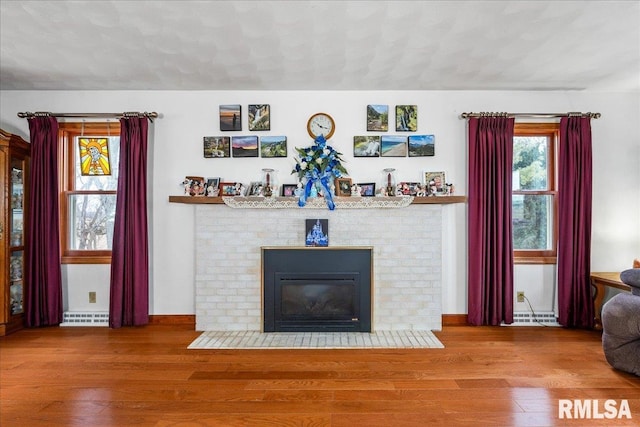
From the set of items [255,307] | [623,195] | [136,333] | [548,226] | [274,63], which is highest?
[274,63]

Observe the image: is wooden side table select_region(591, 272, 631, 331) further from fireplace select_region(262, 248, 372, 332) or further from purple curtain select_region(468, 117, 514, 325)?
fireplace select_region(262, 248, 372, 332)

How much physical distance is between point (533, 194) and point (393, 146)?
1.60 meters

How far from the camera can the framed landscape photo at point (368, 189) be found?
369 centimetres

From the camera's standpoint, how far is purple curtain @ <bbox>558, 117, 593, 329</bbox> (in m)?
3.61

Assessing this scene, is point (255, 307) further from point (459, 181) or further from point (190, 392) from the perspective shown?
point (459, 181)

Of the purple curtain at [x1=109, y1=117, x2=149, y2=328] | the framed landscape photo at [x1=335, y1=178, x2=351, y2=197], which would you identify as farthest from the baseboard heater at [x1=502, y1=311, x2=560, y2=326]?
the purple curtain at [x1=109, y1=117, x2=149, y2=328]

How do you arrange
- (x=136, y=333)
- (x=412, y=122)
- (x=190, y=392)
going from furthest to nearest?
(x=412, y=122)
(x=136, y=333)
(x=190, y=392)

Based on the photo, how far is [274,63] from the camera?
10.2 feet

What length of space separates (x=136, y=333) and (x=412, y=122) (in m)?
3.45

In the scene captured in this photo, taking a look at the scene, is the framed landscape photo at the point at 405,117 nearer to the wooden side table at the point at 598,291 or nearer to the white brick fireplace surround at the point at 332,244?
the white brick fireplace surround at the point at 332,244

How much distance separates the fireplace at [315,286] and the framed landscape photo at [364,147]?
38.5 inches

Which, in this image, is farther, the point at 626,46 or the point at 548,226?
the point at 548,226

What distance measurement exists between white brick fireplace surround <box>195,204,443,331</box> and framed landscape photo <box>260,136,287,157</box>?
0.60 meters

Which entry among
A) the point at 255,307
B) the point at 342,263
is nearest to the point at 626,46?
the point at 342,263
